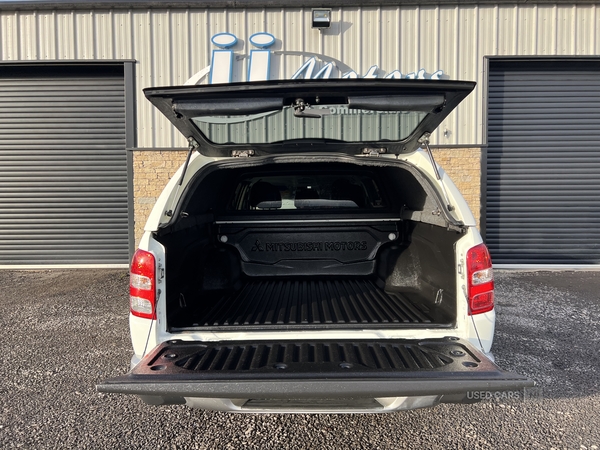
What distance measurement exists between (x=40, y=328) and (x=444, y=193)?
4.70 metres

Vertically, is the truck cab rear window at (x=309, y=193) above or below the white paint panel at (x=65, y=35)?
below

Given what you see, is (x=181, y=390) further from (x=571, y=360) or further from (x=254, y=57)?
(x=254, y=57)

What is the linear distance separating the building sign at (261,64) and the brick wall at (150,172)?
4.81ft

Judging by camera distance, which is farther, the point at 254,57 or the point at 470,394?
the point at 254,57

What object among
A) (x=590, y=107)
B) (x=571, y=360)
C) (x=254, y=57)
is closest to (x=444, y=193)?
(x=571, y=360)

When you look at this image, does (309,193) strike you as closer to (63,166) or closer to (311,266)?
(311,266)

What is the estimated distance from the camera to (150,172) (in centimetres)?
736

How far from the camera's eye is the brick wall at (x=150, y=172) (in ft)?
24.0

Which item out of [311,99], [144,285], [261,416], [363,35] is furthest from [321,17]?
[261,416]

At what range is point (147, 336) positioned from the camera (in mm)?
2203

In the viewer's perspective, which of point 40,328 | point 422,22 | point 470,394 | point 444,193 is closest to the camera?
point 470,394

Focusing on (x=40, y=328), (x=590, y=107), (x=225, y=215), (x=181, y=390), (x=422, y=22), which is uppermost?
(x=422, y=22)

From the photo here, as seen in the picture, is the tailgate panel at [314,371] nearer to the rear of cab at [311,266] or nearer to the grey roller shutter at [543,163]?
the rear of cab at [311,266]

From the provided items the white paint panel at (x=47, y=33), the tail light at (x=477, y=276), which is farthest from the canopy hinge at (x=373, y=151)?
the white paint panel at (x=47, y=33)
